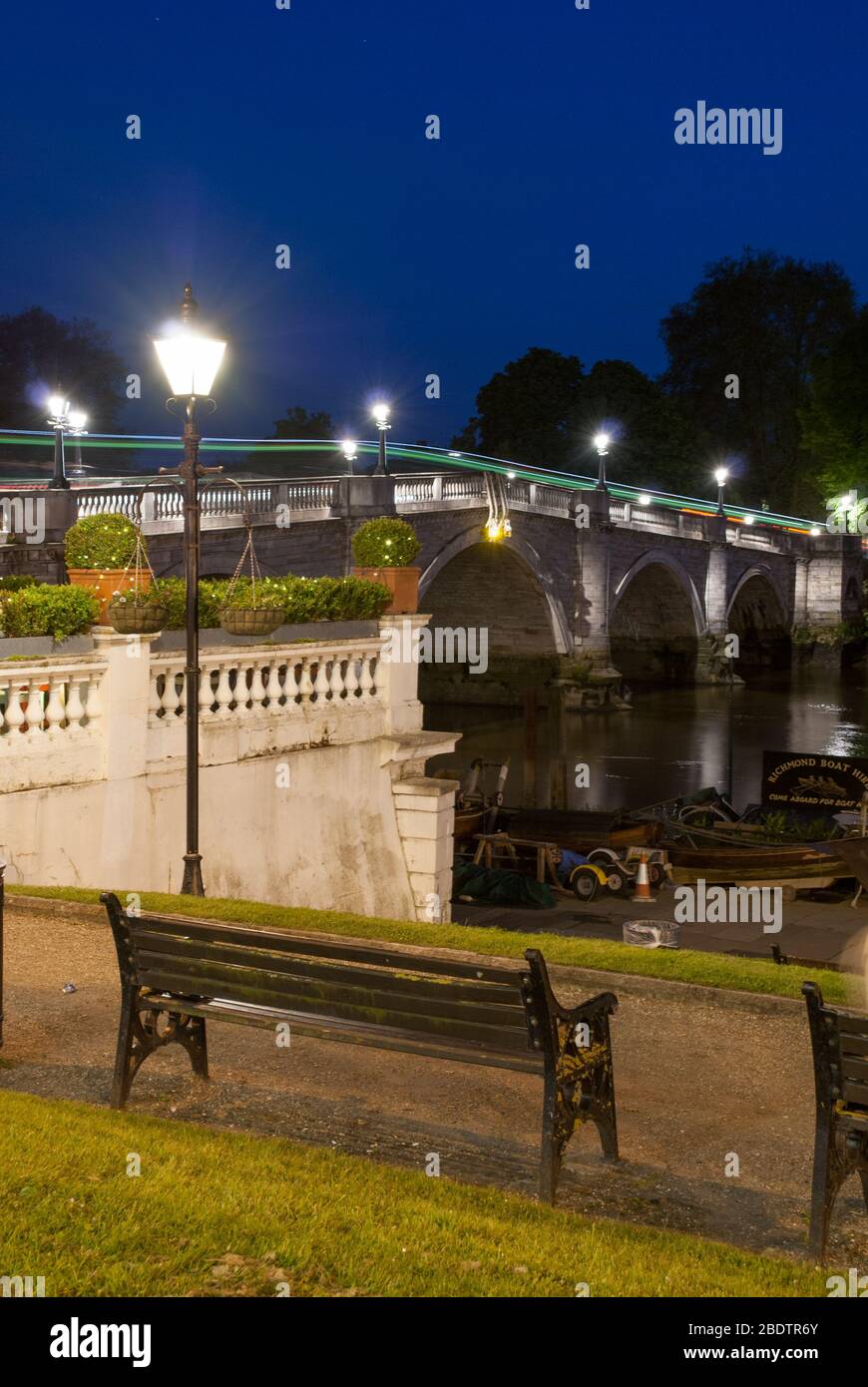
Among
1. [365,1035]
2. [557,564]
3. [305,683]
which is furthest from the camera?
[557,564]

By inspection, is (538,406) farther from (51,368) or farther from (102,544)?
(102,544)

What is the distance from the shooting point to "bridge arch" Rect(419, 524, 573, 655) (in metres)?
48.2

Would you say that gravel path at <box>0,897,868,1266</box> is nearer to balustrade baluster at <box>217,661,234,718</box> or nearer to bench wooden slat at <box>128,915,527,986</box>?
bench wooden slat at <box>128,915,527,986</box>

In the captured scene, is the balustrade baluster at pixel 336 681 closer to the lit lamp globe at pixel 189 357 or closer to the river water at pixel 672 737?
the lit lamp globe at pixel 189 357

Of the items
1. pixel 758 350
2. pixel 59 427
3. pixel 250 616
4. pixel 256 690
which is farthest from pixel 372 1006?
pixel 758 350

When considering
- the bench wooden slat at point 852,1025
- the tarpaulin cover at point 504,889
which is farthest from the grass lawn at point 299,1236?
the tarpaulin cover at point 504,889

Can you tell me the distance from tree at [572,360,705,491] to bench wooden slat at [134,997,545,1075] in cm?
6730

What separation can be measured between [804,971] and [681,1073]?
197 centimetres

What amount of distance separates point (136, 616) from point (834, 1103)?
23.9 ft

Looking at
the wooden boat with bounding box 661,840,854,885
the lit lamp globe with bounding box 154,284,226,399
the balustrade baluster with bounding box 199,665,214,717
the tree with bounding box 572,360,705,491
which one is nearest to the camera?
the lit lamp globe with bounding box 154,284,226,399

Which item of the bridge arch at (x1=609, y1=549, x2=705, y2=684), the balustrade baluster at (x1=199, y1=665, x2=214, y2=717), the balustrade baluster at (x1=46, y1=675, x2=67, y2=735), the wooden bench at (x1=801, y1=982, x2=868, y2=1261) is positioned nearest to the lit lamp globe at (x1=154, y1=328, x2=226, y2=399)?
the balustrade baluster at (x1=46, y1=675, x2=67, y2=735)

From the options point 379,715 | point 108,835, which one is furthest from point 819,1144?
point 379,715

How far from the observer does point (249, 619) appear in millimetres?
11352
